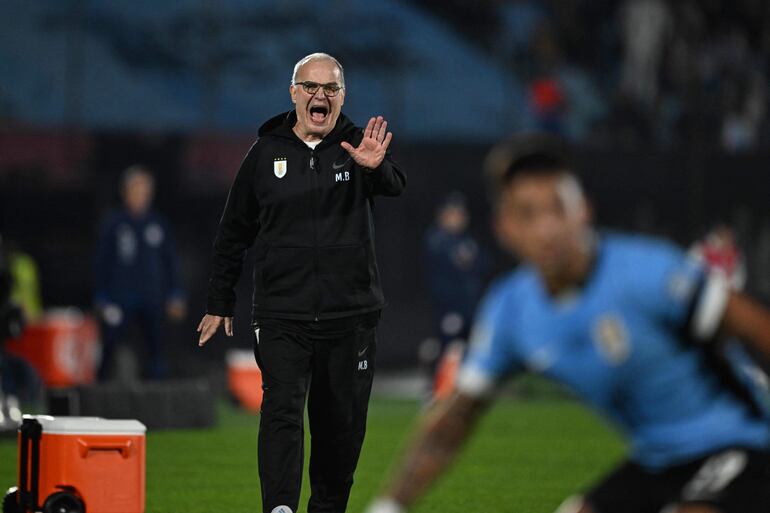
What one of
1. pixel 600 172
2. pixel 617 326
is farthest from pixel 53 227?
pixel 617 326

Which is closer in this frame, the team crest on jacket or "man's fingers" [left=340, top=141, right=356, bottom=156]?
"man's fingers" [left=340, top=141, right=356, bottom=156]

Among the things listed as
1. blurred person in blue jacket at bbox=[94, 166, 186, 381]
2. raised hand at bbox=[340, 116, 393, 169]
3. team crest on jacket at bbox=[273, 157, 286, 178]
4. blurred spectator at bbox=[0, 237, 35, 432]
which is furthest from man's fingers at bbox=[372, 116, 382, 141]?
blurred person in blue jacket at bbox=[94, 166, 186, 381]

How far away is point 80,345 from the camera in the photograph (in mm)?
17891

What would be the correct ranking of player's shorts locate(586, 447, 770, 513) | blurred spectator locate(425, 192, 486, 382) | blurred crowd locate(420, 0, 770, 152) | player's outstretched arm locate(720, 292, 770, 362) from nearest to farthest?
player's outstretched arm locate(720, 292, 770, 362)
player's shorts locate(586, 447, 770, 513)
blurred spectator locate(425, 192, 486, 382)
blurred crowd locate(420, 0, 770, 152)

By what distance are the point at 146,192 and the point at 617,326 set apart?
11.3m

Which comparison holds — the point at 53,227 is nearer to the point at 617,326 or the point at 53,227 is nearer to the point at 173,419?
the point at 173,419

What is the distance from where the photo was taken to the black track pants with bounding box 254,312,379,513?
278 inches

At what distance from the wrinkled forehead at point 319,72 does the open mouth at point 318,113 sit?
12 centimetres

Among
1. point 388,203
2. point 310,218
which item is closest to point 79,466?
point 310,218

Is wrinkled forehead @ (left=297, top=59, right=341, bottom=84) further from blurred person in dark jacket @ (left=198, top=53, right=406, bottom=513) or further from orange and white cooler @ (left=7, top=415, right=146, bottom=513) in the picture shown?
orange and white cooler @ (left=7, top=415, right=146, bottom=513)

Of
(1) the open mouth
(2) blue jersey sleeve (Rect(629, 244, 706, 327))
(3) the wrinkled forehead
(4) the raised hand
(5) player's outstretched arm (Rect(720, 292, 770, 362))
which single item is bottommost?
(5) player's outstretched arm (Rect(720, 292, 770, 362))

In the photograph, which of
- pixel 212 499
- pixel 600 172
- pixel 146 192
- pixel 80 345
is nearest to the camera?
pixel 212 499

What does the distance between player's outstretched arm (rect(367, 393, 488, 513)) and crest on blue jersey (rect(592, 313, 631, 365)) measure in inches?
15.2

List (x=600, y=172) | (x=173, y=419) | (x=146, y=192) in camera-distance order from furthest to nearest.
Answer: (x=600, y=172), (x=146, y=192), (x=173, y=419)
